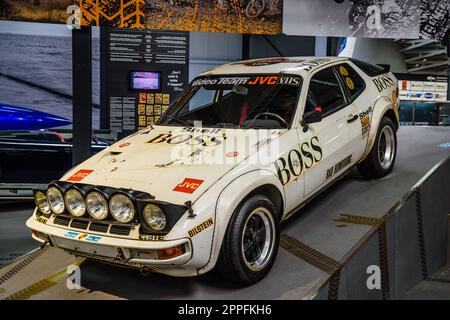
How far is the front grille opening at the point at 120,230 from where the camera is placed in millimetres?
2631

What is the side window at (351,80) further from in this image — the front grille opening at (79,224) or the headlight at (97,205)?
the front grille opening at (79,224)

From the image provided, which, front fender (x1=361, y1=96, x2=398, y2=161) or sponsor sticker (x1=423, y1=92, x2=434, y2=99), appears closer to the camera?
front fender (x1=361, y1=96, x2=398, y2=161)

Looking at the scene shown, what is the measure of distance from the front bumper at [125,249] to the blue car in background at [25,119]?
12.3ft

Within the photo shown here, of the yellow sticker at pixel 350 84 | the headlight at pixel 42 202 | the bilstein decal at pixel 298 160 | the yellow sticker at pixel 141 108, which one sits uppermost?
the yellow sticker at pixel 350 84

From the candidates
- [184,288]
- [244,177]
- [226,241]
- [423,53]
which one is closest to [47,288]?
[184,288]

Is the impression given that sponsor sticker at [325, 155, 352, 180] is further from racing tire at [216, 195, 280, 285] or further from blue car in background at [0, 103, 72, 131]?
blue car in background at [0, 103, 72, 131]

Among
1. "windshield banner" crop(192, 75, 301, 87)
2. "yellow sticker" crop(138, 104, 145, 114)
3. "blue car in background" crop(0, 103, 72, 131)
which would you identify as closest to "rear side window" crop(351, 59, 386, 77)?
"windshield banner" crop(192, 75, 301, 87)

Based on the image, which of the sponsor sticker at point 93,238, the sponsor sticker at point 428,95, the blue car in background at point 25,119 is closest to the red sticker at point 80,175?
the sponsor sticker at point 93,238

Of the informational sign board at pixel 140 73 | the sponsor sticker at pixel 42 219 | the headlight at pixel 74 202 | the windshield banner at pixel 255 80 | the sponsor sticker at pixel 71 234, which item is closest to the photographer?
the sponsor sticker at pixel 71 234

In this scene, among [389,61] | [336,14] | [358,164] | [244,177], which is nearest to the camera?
[244,177]

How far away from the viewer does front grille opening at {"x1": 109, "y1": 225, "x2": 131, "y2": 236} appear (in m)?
2.63

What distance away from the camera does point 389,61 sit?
13.2 meters

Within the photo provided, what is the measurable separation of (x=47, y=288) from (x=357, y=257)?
2096mm
